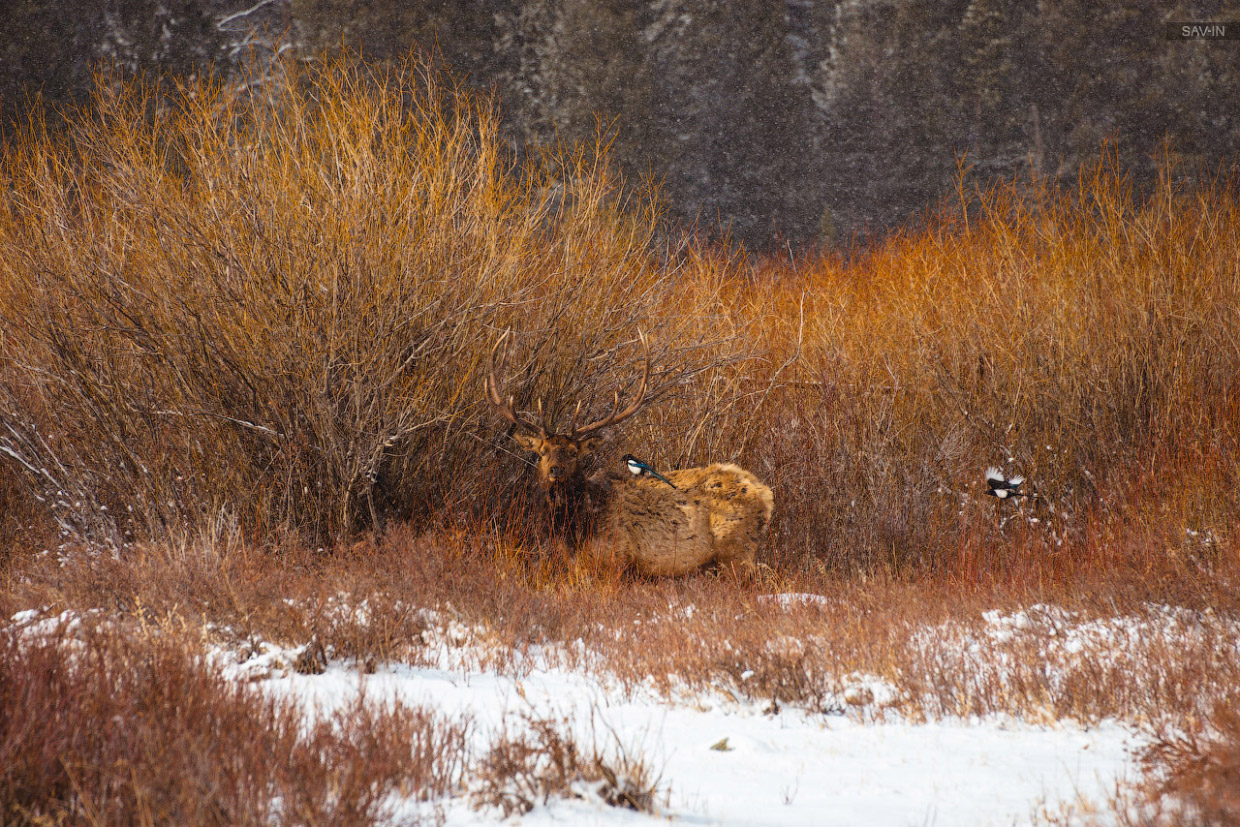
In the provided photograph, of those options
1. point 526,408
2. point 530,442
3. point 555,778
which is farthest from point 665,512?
point 555,778

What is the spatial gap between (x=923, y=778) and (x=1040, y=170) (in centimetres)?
1706

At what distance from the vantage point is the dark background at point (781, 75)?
17938 mm

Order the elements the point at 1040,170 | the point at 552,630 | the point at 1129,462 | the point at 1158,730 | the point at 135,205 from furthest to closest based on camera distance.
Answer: the point at 1040,170 < the point at 1129,462 < the point at 135,205 < the point at 552,630 < the point at 1158,730

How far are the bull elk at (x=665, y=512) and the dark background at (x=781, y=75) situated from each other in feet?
38.9

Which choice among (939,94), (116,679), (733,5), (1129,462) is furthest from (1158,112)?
(116,679)

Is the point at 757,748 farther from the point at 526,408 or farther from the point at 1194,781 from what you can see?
the point at 526,408

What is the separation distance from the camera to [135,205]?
6547mm

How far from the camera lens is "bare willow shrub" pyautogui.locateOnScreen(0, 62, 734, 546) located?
638 centimetres

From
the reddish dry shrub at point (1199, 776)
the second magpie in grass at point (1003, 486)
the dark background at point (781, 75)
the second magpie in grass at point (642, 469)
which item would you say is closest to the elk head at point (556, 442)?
the second magpie in grass at point (642, 469)

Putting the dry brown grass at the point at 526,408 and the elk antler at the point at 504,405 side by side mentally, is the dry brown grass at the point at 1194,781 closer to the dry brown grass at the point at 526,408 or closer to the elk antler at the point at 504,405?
the dry brown grass at the point at 526,408

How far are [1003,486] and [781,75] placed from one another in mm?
13774

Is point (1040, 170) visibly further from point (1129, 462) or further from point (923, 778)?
point (923, 778)

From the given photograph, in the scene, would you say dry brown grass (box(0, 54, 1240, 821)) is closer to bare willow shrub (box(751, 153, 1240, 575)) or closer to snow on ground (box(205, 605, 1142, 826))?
bare willow shrub (box(751, 153, 1240, 575))

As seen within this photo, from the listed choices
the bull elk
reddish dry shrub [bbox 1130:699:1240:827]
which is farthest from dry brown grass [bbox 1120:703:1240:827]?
the bull elk
